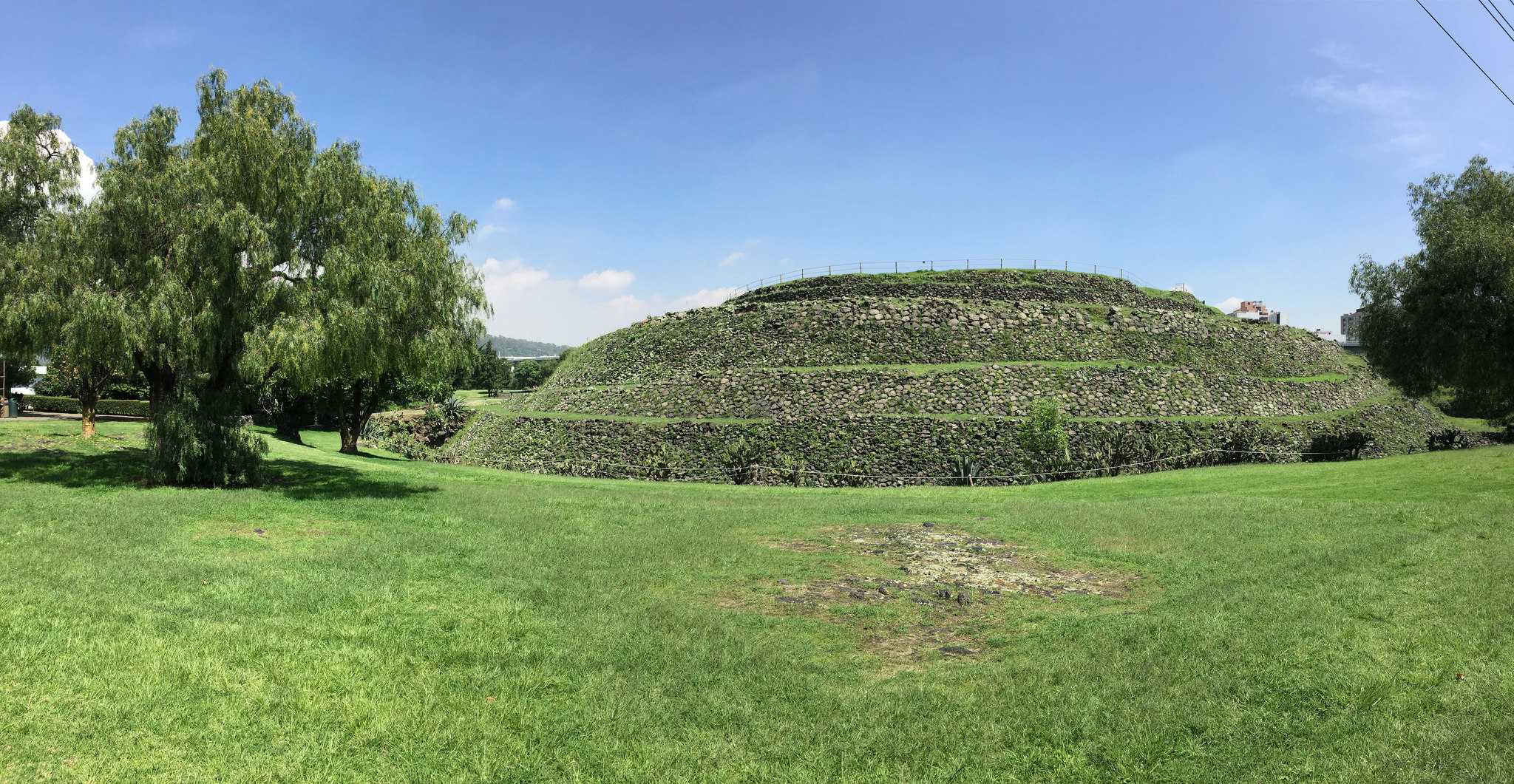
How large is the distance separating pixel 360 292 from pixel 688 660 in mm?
14673

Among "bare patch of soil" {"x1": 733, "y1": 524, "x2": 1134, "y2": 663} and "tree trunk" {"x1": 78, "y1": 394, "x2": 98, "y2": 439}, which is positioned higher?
"tree trunk" {"x1": 78, "y1": 394, "x2": 98, "y2": 439}

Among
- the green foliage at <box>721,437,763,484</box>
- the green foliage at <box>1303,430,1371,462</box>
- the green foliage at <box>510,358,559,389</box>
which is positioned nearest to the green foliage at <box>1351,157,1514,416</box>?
the green foliage at <box>1303,430,1371,462</box>

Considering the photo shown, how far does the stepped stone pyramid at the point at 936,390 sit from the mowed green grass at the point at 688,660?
63.9ft

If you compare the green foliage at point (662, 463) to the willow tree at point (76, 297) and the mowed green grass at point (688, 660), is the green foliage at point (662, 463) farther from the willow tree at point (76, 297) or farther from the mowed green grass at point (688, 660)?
the willow tree at point (76, 297)

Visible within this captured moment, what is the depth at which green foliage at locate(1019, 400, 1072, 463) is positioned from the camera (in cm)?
3231

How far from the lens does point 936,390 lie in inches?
1505

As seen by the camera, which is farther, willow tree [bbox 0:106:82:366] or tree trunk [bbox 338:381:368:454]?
tree trunk [bbox 338:381:368:454]

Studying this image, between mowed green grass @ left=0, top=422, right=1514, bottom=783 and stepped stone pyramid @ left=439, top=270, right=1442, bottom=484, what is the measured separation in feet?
63.9

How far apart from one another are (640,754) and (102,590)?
8.27 m

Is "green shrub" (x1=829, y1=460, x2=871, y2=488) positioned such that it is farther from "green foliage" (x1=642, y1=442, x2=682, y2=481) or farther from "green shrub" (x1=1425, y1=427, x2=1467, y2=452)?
"green shrub" (x1=1425, y1=427, x2=1467, y2=452)

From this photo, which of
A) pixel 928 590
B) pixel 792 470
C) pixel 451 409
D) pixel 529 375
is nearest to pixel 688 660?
pixel 928 590

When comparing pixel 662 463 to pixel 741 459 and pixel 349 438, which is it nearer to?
pixel 741 459

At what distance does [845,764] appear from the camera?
6.48 m

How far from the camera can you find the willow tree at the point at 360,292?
17.8 meters
